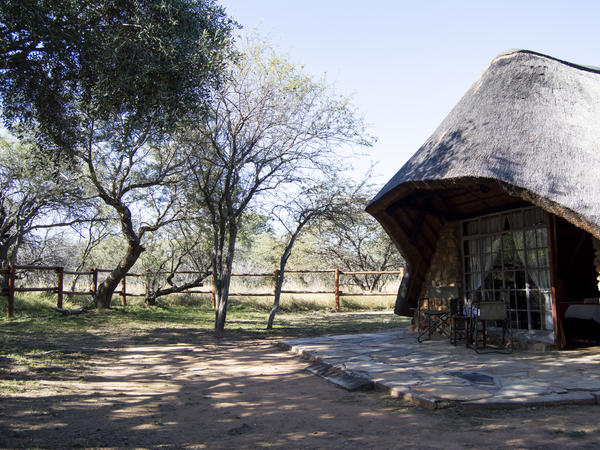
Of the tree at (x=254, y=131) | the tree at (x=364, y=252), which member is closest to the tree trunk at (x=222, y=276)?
the tree at (x=254, y=131)

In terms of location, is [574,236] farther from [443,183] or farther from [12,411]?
[12,411]

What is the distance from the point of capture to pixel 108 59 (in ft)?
20.3

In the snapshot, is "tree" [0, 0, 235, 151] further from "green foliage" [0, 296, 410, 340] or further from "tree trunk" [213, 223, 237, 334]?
"green foliage" [0, 296, 410, 340]

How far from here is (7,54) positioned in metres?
6.07

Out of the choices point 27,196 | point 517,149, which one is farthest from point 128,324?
point 517,149

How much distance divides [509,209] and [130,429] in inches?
253

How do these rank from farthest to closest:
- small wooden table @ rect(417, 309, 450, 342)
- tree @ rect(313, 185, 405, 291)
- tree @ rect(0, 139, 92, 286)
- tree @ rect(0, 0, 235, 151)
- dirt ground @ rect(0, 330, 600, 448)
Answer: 1. tree @ rect(313, 185, 405, 291)
2. tree @ rect(0, 139, 92, 286)
3. small wooden table @ rect(417, 309, 450, 342)
4. tree @ rect(0, 0, 235, 151)
5. dirt ground @ rect(0, 330, 600, 448)

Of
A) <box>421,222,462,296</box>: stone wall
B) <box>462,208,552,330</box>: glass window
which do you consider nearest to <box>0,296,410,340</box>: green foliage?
<box>421,222,462,296</box>: stone wall

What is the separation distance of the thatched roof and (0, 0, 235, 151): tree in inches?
139

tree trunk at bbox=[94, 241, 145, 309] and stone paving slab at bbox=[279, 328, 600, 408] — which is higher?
tree trunk at bbox=[94, 241, 145, 309]

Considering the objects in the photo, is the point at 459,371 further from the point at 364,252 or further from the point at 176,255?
the point at 364,252

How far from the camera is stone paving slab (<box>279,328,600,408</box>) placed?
13.6 ft

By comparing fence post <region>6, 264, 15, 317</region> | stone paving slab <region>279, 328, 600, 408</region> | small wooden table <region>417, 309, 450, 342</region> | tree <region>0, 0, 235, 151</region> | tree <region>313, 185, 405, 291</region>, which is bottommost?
stone paving slab <region>279, 328, 600, 408</region>

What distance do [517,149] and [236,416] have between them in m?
4.75
